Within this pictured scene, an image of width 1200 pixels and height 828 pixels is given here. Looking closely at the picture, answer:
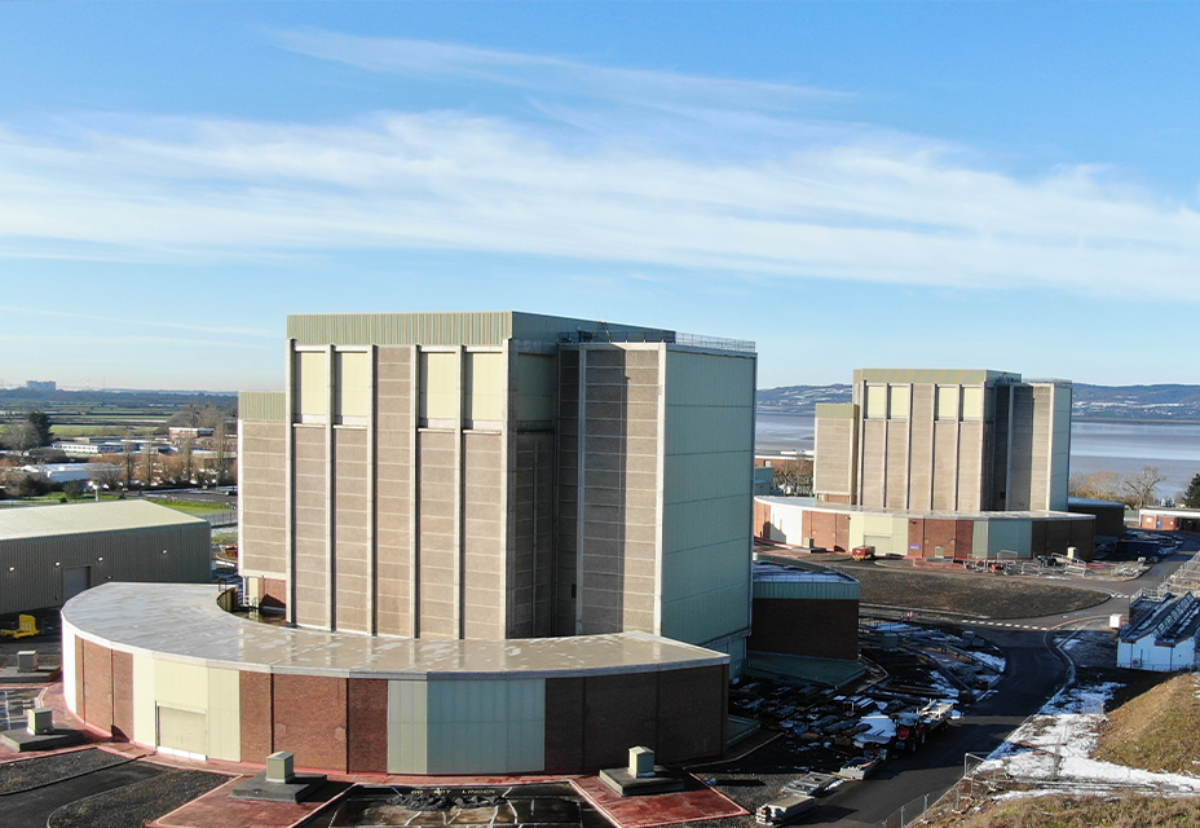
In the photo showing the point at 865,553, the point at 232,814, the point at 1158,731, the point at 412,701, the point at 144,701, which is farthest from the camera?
the point at 865,553

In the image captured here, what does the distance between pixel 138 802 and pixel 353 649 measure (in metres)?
9.26

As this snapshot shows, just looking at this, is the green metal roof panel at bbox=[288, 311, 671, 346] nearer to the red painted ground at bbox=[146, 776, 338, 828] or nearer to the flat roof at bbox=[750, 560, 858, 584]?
the flat roof at bbox=[750, 560, 858, 584]

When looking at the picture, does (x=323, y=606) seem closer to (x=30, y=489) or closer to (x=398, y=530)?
(x=398, y=530)

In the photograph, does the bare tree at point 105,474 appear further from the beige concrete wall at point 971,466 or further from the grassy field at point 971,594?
the beige concrete wall at point 971,466

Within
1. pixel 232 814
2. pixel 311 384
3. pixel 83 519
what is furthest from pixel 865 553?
pixel 232 814

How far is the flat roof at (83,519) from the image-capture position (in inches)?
2619

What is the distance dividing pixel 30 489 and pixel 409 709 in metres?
111

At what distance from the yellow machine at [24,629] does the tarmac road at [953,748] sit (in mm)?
46890

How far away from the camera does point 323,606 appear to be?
1757 inches

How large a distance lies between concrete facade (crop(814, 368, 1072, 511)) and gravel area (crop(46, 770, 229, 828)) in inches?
2909

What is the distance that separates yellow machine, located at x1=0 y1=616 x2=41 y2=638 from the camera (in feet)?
187

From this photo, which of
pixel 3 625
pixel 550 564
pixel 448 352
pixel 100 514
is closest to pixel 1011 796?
pixel 550 564

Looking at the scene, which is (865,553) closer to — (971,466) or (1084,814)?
(971,466)

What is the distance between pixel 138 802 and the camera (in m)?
32.3
